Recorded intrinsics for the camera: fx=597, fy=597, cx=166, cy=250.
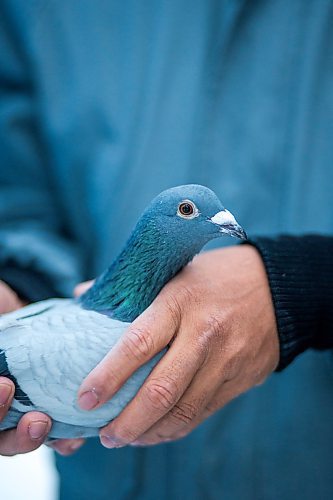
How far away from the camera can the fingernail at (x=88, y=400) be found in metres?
0.82

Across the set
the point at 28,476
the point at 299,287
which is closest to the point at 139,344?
the point at 299,287

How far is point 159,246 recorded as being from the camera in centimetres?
92

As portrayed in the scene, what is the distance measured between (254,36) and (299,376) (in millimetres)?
680

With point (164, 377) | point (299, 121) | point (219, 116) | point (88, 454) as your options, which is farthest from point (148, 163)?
point (88, 454)

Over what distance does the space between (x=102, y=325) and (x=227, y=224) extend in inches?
10.0

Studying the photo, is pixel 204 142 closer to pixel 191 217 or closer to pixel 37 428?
pixel 191 217

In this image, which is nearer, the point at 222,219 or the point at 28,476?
the point at 222,219

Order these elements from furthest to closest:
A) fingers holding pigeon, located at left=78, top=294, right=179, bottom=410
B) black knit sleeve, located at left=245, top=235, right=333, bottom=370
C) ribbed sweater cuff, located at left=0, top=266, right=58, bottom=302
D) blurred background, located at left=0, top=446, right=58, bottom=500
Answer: blurred background, located at left=0, top=446, right=58, bottom=500 < ribbed sweater cuff, located at left=0, top=266, right=58, bottom=302 < black knit sleeve, located at left=245, top=235, right=333, bottom=370 < fingers holding pigeon, located at left=78, top=294, right=179, bottom=410

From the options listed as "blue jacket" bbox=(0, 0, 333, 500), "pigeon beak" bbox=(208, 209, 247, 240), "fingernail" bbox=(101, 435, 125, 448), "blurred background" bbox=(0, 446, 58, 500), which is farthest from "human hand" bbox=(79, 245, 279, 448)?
"blurred background" bbox=(0, 446, 58, 500)

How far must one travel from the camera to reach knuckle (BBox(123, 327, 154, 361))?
0.82 metres

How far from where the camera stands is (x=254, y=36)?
118 cm

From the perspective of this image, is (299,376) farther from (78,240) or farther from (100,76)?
(100,76)

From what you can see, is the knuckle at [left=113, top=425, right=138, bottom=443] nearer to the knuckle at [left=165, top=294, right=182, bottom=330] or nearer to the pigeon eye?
the knuckle at [left=165, top=294, right=182, bottom=330]

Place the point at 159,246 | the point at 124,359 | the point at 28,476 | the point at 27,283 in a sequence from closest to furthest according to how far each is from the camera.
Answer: the point at 124,359 < the point at 159,246 < the point at 27,283 < the point at 28,476
